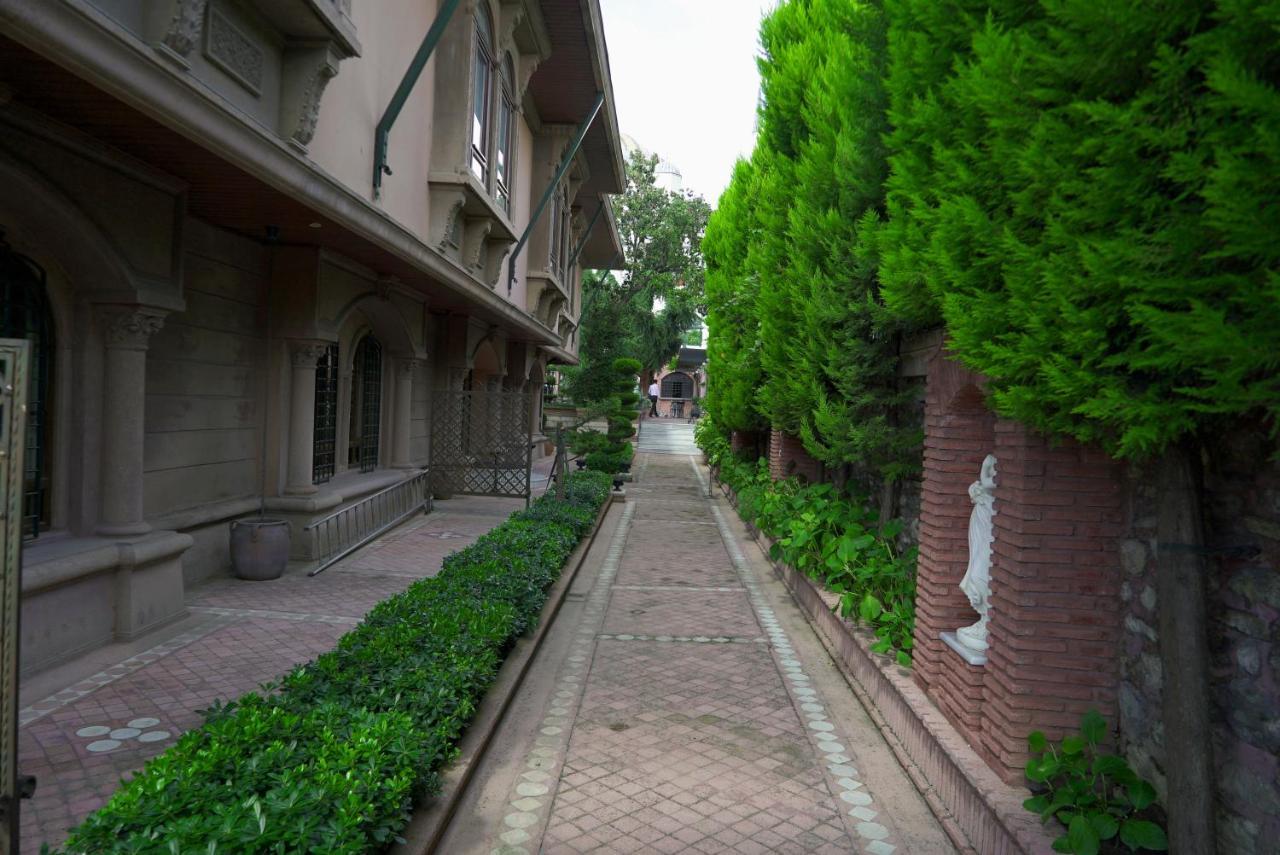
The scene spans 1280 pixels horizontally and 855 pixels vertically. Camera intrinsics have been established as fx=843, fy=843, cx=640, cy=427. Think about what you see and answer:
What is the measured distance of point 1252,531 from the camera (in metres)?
3.11

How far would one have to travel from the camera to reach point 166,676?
18.8 ft

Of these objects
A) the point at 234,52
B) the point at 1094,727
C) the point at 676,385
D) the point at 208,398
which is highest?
the point at 676,385

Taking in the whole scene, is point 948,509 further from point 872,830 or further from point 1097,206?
point 1097,206

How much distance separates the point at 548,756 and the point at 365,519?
672 centimetres

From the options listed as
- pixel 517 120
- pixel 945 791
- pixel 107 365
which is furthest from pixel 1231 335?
pixel 517 120

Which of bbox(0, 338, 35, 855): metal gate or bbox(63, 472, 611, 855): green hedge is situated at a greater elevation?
bbox(0, 338, 35, 855): metal gate

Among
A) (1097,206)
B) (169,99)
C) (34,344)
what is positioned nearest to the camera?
(1097,206)

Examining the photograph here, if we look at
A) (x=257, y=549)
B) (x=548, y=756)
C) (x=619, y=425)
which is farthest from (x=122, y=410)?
(x=619, y=425)

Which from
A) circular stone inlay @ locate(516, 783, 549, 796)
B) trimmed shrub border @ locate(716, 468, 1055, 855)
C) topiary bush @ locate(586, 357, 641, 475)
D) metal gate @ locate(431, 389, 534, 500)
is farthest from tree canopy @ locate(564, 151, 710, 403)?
circular stone inlay @ locate(516, 783, 549, 796)

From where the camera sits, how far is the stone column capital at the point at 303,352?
930 cm

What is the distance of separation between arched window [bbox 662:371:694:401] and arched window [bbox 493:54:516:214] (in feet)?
185

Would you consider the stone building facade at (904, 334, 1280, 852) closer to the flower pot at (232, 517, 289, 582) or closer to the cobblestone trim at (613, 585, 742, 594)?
the cobblestone trim at (613, 585, 742, 594)

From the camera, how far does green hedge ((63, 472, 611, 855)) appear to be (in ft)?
9.87

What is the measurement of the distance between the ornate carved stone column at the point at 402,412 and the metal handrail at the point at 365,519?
0.42 meters
